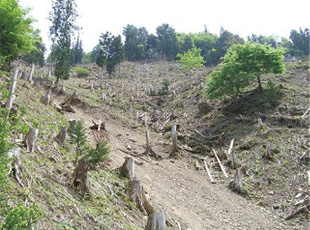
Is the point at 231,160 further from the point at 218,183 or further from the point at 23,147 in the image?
the point at 23,147

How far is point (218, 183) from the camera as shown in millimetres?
12477

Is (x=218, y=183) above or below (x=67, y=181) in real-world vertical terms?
below

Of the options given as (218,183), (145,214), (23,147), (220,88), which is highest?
(220,88)

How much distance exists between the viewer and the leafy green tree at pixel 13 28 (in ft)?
38.5

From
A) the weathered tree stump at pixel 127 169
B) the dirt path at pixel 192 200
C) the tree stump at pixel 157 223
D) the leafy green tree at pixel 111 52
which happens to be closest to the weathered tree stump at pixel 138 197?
the dirt path at pixel 192 200

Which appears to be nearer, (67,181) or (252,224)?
(67,181)

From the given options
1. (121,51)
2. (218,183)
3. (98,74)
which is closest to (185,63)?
(121,51)

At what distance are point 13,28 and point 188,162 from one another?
Answer: 11055 mm

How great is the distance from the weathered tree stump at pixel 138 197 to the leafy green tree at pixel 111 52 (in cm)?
3649

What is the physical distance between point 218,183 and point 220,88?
937 cm

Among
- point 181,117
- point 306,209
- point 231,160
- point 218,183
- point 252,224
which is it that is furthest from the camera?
point 181,117

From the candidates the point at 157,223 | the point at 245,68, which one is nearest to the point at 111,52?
the point at 245,68

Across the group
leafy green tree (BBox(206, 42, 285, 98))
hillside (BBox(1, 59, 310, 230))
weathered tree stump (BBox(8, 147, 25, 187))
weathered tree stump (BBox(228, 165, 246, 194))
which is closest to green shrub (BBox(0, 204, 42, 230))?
hillside (BBox(1, 59, 310, 230))

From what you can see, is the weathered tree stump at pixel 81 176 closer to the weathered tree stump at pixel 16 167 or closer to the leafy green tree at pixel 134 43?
the weathered tree stump at pixel 16 167
